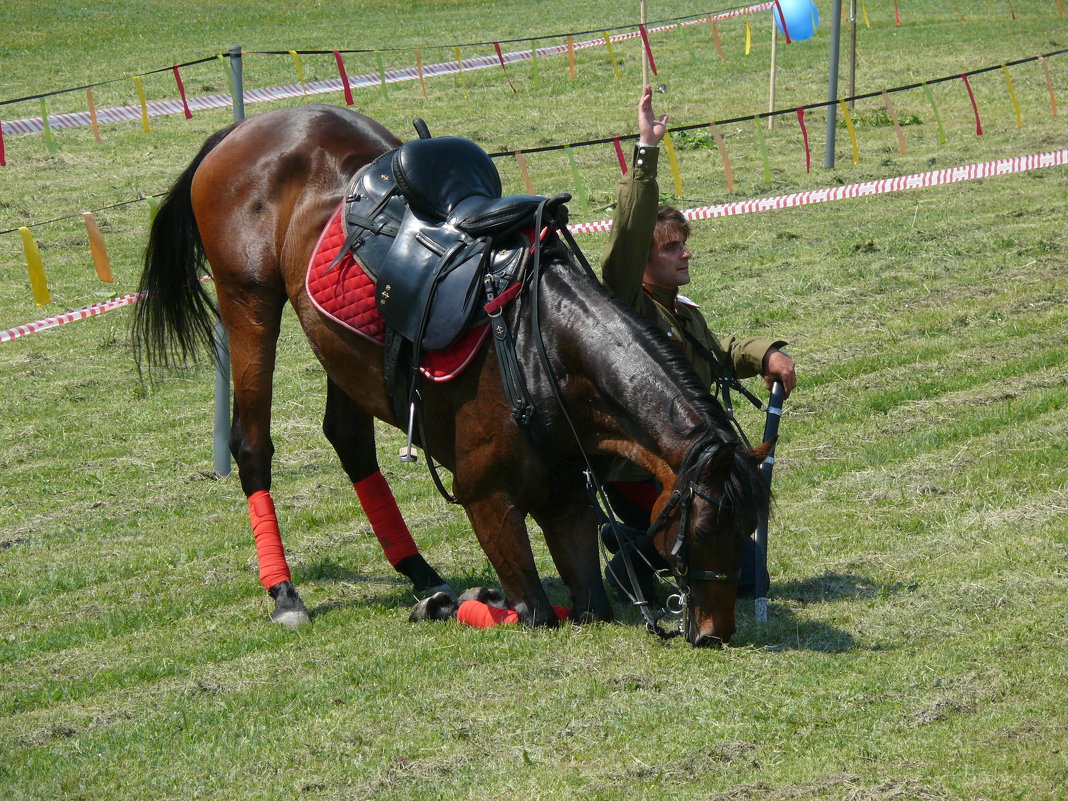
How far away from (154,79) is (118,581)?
1984cm

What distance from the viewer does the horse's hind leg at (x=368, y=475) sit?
6336mm

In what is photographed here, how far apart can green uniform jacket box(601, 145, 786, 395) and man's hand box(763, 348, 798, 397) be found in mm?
37

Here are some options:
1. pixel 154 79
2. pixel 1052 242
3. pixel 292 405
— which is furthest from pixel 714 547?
pixel 154 79

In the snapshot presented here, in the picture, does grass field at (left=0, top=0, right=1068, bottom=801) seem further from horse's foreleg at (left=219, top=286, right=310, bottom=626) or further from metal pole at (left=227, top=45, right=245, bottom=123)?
metal pole at (left=227, top=45, right=245, bottom=123)

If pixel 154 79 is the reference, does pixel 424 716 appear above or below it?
below

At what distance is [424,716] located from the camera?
4.43 meters

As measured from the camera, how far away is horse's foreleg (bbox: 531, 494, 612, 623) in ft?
17.6

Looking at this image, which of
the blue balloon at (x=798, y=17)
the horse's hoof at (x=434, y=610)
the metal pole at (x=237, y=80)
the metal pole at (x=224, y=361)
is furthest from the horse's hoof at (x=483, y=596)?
the blue balloon at (x=798, y=17)

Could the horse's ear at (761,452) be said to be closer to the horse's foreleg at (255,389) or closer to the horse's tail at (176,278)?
the horse's foreleg at (255,389)

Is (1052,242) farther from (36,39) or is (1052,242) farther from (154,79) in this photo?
(36,39)

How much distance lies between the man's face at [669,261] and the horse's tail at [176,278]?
8.26 ft

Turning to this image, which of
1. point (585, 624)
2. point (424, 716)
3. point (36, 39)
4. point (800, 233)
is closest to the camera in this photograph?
point (424, 716)

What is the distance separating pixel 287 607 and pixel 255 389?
1084 millimetres

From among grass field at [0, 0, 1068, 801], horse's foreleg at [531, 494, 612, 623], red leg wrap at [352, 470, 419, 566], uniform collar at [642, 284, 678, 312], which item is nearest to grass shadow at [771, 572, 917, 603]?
grass field at [0, 0, 1068, 801]
